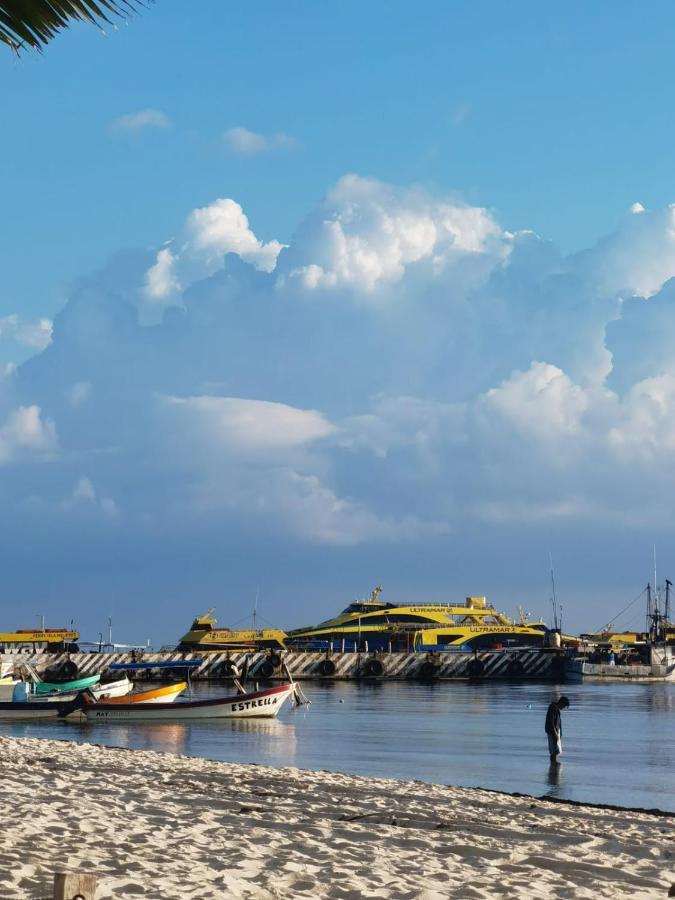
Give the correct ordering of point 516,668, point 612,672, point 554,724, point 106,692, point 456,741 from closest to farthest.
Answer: point 554,724
point 456,741
point 106,692
point 516,668
point 612,672

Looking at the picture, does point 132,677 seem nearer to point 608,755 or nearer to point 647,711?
point 647,711

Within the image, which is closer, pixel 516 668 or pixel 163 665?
pixel 163 665

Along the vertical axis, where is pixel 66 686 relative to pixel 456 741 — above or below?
above

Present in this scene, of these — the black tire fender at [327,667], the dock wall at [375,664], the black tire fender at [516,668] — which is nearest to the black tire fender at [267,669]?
the dock wall at [375,664]

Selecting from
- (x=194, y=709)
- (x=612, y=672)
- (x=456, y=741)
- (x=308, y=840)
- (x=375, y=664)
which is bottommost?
(x=456, y=741)

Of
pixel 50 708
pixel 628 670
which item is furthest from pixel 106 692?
pixel 628 670

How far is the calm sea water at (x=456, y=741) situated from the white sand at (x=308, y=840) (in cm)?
551

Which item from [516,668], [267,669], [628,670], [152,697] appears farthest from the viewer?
[628,670]

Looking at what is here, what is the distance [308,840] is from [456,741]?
24579 mm

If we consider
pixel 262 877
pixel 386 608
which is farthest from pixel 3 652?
pixel 262 877

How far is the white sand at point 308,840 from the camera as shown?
10.7 meters

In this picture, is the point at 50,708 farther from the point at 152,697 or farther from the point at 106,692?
the point at 106,692

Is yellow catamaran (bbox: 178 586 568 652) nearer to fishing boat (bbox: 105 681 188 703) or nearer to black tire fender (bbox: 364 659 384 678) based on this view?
black tire fender (bbox: 364 659 384 678)

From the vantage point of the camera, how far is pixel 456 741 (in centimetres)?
3731
